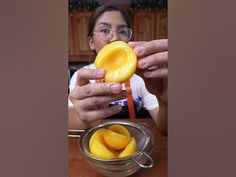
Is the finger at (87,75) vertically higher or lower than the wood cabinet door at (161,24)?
lower

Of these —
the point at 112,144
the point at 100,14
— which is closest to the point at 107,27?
the point at 100,14

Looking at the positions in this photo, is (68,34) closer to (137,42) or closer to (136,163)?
(137,42)

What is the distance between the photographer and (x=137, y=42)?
2.12ft

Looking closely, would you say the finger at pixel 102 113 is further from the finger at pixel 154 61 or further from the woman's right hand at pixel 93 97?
the finger at pixel 154 61

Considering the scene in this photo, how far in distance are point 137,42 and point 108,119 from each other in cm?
17

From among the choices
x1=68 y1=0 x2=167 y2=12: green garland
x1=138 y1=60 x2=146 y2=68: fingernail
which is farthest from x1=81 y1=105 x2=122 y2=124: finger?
x1=68 y1=0 x2=167 y2=12: green garland

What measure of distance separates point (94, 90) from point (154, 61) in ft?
0.42

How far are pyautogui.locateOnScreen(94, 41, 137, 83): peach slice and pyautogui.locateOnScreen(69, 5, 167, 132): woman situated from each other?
0.02 m

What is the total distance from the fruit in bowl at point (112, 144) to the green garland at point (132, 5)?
9.8 inches

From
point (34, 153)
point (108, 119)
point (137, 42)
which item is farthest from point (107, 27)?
point (34, 153)

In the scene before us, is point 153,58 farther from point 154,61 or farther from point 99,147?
point 99,147

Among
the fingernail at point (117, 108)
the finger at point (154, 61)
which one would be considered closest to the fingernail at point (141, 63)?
the finger at point (154, 61)

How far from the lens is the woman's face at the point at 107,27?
26.5 inches

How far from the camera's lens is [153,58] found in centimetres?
63
